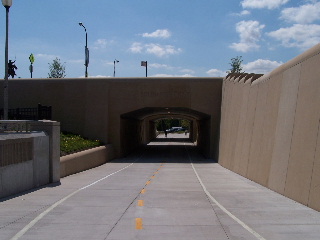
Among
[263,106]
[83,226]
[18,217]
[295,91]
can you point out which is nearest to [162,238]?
[83,226]

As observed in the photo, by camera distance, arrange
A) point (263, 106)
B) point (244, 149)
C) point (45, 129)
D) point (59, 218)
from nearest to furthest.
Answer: point (59, 218)
point (45, 129)
point (263, 106)
point (244, 149)

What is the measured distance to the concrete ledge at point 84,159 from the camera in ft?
79.9

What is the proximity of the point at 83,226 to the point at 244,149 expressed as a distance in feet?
53.5

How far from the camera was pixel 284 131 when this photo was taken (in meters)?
16.7

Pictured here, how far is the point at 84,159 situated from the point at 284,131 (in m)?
15.9

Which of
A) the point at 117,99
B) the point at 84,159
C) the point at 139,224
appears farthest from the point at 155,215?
the point at 117,99

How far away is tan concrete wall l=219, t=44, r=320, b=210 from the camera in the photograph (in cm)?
1320

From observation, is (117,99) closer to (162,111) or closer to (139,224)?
(162,111)

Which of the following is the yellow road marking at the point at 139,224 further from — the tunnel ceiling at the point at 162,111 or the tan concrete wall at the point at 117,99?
the tunnel ceiling at the point at 162,111

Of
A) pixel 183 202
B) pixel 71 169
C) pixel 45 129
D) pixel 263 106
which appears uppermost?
pixel 263 106

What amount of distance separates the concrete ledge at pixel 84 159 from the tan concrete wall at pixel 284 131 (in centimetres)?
993

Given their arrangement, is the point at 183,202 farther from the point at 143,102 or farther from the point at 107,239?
the point at 143,102

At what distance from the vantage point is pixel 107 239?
27.4 feet

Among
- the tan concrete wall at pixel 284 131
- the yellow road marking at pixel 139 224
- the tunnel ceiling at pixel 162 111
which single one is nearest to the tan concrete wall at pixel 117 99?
the tunnel ceiling at pixel 162 111
